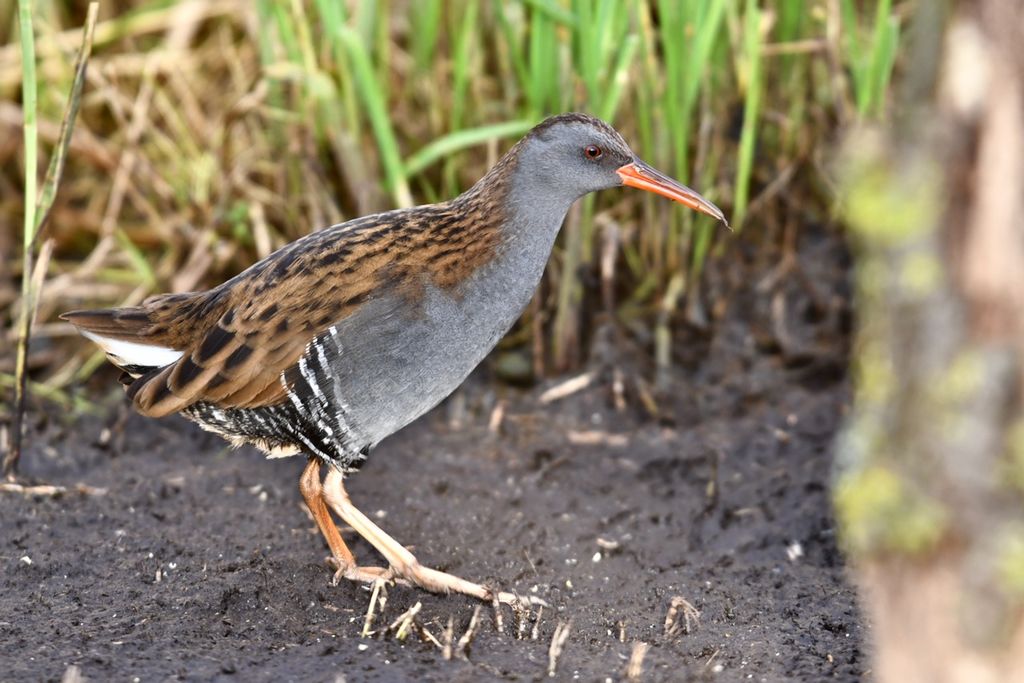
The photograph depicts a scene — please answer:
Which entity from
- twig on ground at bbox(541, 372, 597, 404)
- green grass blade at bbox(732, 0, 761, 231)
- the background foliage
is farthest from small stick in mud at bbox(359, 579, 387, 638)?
green grass blade at bbox(732, 0, 761, 231)

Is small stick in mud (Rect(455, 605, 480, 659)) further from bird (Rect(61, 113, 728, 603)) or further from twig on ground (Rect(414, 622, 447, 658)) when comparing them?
bird (Rect(61, 113, 728, 603))

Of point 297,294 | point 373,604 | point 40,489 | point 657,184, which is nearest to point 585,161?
point 657,184

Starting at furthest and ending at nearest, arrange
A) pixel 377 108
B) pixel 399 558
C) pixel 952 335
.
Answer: pixel 377 108, pixel 399 558, pixel 952 335

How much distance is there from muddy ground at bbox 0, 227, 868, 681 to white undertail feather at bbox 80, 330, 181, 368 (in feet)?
1.38

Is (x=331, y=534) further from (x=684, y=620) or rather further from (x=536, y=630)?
(x=684, y=620)

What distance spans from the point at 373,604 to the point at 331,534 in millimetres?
421

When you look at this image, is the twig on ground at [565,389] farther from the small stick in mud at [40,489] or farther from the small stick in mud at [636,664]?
the small stick in mud at [636,664]

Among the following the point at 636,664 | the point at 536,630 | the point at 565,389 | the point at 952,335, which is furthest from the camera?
the point at 565,389

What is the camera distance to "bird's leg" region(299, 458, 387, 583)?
3023 mm

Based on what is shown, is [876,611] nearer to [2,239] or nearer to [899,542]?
[899,542]

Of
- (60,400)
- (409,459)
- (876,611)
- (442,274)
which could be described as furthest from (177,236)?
(876,611)

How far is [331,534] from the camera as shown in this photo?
3.14 meters

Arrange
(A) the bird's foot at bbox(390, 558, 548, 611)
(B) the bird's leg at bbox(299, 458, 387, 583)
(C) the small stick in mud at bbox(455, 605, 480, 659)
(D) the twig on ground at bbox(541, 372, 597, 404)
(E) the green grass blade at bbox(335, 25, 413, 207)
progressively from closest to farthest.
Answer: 1. (C) the small stick in mud at bbox(455, 605, 480, 659)
2. (A) the bird's foot at bbox(390, 558, 548, 611)
3. (B) the bird's leg at bbox(299, 458, 387, 583)
4. (E) the green grass blade at bbox(335, 25, 413, 207)
5. (D) the twig on ground at bbox(541, 372, 597, 404)

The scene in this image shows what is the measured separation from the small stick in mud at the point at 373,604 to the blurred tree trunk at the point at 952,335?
1.35 meters
